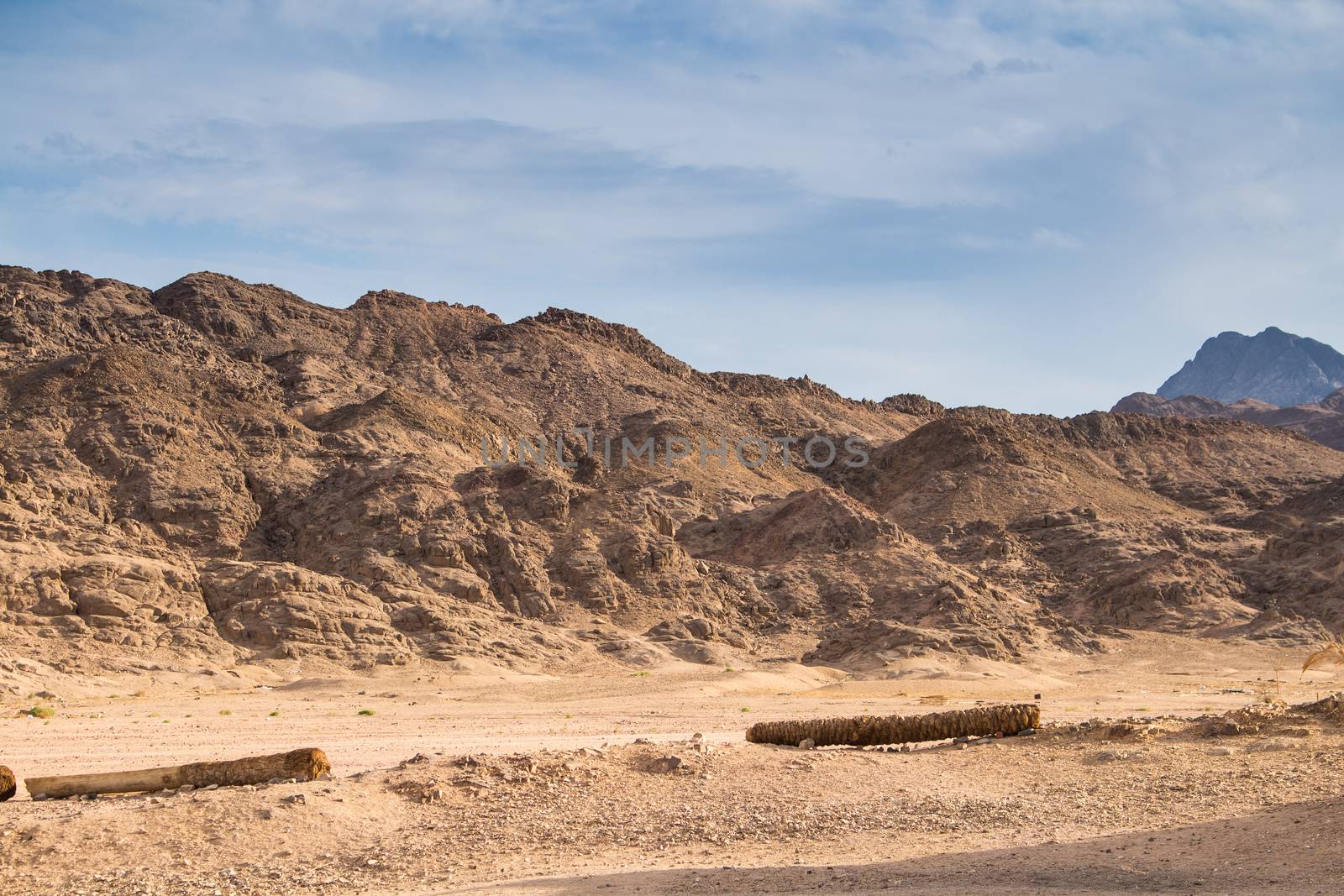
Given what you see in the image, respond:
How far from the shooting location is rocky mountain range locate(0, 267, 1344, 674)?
133ft

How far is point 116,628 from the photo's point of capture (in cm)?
3703

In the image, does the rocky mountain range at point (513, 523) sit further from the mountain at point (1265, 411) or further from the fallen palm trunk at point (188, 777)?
the mountain at point (1265, 411)

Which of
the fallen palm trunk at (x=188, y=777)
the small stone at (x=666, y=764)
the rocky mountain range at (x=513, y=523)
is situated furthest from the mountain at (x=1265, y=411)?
the fallen palm trunk at (x=188, y=777)

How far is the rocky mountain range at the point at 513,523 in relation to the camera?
4047cm

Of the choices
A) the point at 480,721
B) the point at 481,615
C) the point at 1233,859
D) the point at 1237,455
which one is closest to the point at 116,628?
the point at 481,615

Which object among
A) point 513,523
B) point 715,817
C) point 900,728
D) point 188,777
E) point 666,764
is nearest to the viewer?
point 715,817

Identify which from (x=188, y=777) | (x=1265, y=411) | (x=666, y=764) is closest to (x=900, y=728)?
(x=666, y=764)

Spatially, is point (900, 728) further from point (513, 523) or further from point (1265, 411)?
point (1265, 411)

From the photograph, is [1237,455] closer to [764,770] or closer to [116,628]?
[116,628]

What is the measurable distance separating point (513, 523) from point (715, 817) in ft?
124

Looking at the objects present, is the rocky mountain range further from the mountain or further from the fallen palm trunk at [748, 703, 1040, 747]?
the mountain

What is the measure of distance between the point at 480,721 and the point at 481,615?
17.7 m

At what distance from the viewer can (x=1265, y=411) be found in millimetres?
171250

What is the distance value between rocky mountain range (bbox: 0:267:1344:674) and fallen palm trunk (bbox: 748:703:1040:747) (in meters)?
22.9
